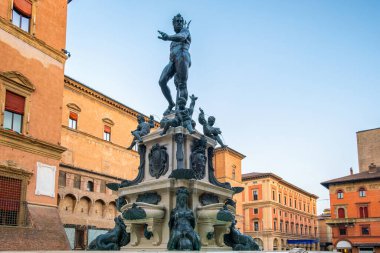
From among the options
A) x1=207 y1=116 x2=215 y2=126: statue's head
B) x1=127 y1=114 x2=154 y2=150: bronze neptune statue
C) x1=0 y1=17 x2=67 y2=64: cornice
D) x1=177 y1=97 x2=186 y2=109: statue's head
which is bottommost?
x1=127 y1=114 x2=154 y2=150: bronze neptune statue

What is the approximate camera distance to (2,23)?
1978 centimetres

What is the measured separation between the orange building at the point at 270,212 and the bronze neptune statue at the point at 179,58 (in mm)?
57127

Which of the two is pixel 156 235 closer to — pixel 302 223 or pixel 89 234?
pixel 89 234

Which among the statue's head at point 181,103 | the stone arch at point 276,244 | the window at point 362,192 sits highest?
the window at point 362,192

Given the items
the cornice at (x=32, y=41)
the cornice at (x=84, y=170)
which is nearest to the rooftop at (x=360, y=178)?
the cornice at (x=84, y=170)

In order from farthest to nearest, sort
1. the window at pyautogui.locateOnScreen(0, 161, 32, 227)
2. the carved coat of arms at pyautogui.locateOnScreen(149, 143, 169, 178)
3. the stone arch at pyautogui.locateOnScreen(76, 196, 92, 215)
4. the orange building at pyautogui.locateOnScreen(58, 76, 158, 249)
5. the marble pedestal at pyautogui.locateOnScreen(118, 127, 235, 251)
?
the stone arch at pyautogui.locateOnScreen(76, 196, 92, 215) < the orange building at pyautogui.locateOnScreen(58, 76, 158, 249) < the window at pyautogui.locateOnScreen(0, 161, 32, 227) < the carved coat of arms at pyautogui.locateOnScreen(149, 143, 169, 178) < the marble pedestal at pyautogui.locateOnScreen(118, 127, 235, 251)

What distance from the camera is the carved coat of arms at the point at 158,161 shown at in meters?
8.49

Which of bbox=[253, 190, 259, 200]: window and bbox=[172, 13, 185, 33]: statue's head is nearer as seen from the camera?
bbox=[172, 13, 185, 33]: statue's head

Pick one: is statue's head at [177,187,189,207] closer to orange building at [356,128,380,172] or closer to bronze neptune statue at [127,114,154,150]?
bronze neptune statue at [127,114,154,150]

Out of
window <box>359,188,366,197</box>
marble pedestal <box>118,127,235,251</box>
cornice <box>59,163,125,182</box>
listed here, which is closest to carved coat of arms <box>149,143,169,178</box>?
marble pedestal <box>118,127,235,251</box>

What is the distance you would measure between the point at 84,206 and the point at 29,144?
12.8 meters

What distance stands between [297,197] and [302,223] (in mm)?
5679

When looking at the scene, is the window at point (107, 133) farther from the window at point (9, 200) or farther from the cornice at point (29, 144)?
the window at point (9, 200)

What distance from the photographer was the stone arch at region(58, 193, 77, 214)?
29391mm
